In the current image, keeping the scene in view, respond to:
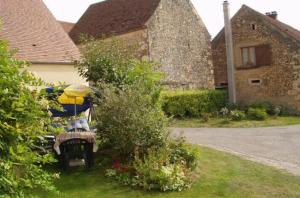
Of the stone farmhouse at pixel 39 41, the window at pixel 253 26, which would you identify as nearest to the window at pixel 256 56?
the window at pixel 253 26

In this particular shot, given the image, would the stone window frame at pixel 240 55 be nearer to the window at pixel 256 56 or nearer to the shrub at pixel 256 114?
the window at pixel 256 56

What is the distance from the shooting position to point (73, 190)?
27.6ft

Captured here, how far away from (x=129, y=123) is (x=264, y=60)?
19109 millimetres

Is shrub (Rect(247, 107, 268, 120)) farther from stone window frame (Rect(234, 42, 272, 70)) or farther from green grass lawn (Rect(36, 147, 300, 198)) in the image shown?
green grass lawn (Rect(36, 147, 300, 198))

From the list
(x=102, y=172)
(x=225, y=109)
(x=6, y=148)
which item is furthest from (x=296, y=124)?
(x=6, y=148)

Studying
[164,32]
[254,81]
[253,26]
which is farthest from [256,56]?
[164,32]

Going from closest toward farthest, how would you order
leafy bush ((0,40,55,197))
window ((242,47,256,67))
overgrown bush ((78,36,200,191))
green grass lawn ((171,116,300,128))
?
leafy bush ((0,40,55,197)), overgrown bush ((78,36,200,191)), green grass lawn ((171,116,300,128)), window ((242,47,256,67))

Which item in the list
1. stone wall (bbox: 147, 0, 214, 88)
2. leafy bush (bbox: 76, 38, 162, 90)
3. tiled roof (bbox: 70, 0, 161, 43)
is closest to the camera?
leafy bush (bbox: 76, 38, 162, 90)

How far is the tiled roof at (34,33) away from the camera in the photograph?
54.0 feet

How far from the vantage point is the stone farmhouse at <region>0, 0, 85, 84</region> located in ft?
53.4

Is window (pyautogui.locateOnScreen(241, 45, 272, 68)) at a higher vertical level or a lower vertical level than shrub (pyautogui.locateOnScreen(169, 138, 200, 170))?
higher

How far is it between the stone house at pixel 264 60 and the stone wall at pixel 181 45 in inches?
85.9

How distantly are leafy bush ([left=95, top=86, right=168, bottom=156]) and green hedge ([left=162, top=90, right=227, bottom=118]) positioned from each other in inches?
417

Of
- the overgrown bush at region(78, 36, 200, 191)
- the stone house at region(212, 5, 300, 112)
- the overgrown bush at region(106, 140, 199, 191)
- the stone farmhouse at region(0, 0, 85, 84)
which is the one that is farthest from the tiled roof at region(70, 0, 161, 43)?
the overgrown bush at region(106, 140, 199, 191)
